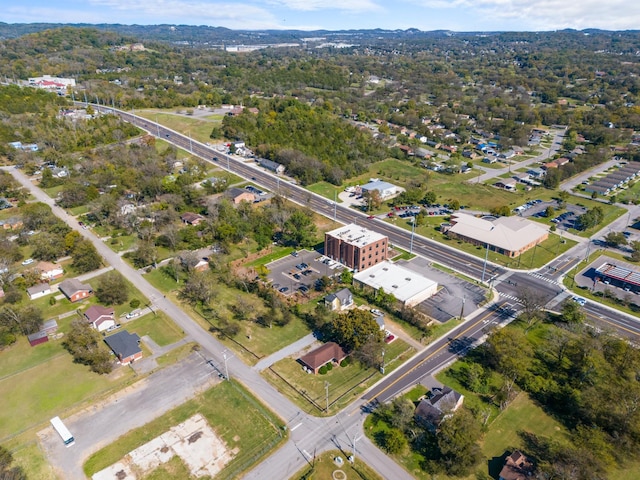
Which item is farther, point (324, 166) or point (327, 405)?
point (324, 166)

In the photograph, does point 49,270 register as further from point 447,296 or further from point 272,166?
point 272,166

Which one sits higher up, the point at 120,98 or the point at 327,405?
the point at 120,98

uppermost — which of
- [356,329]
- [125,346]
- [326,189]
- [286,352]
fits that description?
[356,329]

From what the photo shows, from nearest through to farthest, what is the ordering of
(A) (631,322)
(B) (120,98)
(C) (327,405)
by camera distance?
(C) (327,405) < (A) (631,322) < (B) (120,98)

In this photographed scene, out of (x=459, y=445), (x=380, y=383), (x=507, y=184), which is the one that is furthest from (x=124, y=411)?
(x=507, y=184)

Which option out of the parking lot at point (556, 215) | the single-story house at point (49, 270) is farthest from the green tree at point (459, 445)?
the parking lot at point (556, 215)

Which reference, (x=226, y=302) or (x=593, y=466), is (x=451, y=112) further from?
(x=593, y=466)

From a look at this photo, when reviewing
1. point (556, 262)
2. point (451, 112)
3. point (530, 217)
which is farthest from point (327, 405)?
point (451, 112)

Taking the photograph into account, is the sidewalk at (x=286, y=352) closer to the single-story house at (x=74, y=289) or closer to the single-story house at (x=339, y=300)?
the single-story house at (x=339, y=300)
